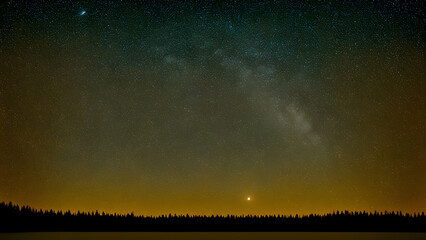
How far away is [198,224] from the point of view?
Answer: 452 ft

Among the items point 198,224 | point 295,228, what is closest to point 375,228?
point 295,228

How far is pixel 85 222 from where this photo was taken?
129000 millimetres

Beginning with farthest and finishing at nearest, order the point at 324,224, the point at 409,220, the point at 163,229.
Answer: the point at 163,229, the point at 324,224, the point at 409,220

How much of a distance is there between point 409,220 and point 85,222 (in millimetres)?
102112

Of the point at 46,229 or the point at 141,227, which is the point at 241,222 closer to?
the point at 141,227

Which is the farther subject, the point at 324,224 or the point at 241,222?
the point at 241,222

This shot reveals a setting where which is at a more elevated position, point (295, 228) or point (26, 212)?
point (26, 212)

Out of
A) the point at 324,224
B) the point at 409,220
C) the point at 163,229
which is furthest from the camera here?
the point at 163,229

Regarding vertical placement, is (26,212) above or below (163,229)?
above

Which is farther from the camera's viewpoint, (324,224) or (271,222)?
(271,222)

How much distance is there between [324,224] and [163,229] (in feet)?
175

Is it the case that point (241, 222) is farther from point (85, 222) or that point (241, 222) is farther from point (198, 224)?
point (85, 222)

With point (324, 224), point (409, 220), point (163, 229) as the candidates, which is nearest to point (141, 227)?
point (163, 229)

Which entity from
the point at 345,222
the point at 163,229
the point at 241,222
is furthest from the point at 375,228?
the point at 163,229
